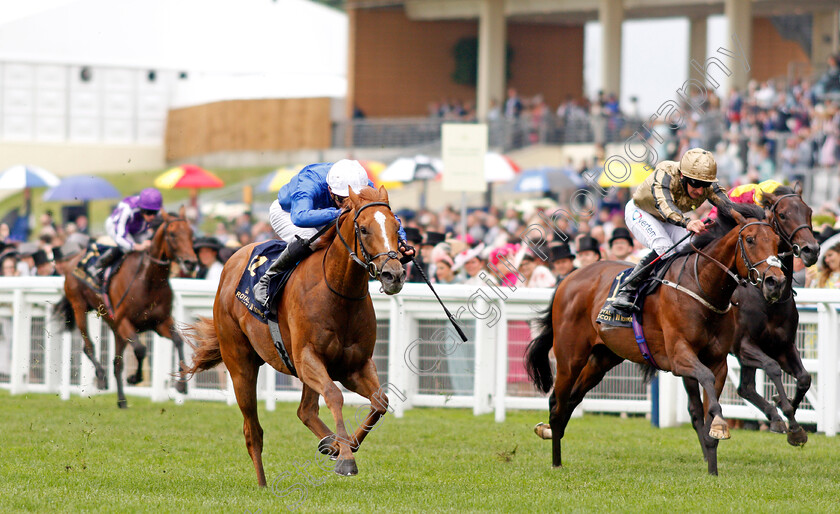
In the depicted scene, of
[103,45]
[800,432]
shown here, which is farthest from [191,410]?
[103,45]

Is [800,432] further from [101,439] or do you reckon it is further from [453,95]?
[453,95]

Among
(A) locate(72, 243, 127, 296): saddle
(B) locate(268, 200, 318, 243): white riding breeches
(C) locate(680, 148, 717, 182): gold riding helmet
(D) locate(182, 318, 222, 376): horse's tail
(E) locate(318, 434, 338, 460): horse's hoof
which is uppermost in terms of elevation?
(C) locate(680, 148, 717, 182): gold riding helmet

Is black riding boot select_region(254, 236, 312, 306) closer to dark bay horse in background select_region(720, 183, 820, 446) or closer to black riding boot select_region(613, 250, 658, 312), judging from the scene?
black riding boot select_region(613, 250, 658, 312)

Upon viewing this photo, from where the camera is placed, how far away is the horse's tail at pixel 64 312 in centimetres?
1155

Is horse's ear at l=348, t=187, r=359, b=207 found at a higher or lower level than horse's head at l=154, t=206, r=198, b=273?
higher

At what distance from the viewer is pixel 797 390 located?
7.45m

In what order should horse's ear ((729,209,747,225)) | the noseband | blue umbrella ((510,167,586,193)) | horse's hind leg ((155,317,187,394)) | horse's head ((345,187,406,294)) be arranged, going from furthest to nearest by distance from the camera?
1. blue umbrella ((510,167,586,193))
2. horse's hind leg ((155,317,187,394))
3. horse's ear ((729,209,747,225))
4. the noseband
5. horse's head ((345,187,406,294))

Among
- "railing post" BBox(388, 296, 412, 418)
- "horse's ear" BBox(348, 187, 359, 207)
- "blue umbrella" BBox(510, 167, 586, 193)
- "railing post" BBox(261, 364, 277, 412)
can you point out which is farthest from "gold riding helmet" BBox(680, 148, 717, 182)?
"blue umbrella" BBox(510, 167, 586, 193)

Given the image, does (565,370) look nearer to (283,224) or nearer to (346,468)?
(283,224)

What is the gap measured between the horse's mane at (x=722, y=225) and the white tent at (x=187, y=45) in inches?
871

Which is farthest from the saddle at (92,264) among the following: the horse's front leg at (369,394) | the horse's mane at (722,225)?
the horse's mane at (722,225)

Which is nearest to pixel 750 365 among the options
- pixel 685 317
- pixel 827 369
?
pixel 685 317

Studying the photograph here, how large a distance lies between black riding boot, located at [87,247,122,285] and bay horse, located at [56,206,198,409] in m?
0.14

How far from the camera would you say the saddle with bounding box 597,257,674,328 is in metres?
7.27
